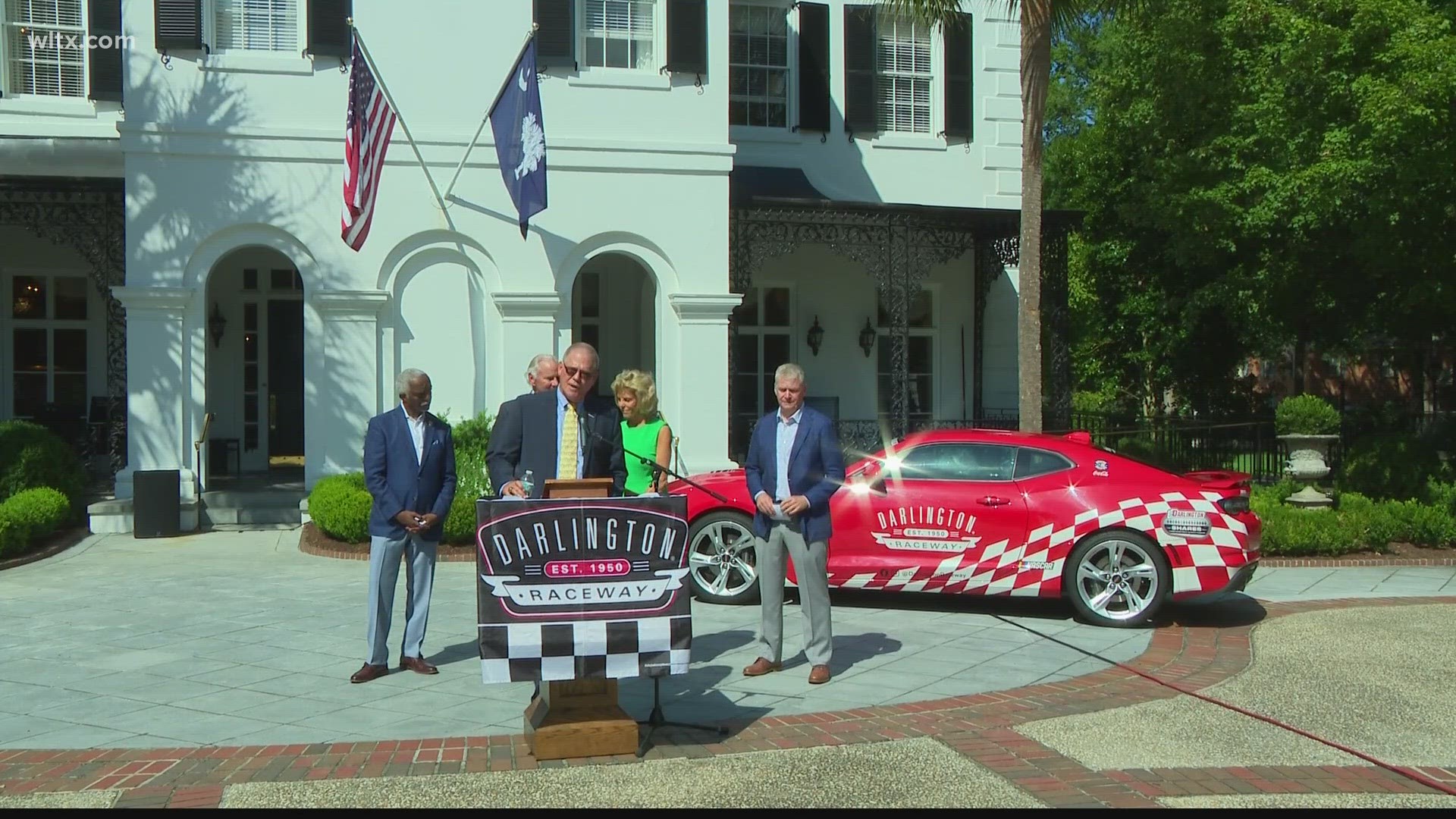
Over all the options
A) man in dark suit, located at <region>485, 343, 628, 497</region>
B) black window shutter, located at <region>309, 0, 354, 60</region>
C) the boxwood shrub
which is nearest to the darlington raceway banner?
man in dark suit, located at <region>485, 343, 628, 497</region>

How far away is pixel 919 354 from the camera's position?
2062 cm

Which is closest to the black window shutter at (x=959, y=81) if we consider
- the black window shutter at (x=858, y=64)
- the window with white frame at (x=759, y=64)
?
the black window shutter at (x=858, y=64)

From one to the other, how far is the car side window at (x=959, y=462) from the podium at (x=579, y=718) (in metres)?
4.32

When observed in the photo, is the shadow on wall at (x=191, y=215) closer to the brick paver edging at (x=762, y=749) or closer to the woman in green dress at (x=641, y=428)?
the woman in green dress at (x=641, y=428)

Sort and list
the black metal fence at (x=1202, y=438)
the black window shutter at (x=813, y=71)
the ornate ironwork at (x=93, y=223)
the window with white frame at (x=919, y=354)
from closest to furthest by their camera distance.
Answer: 1. the ornate ironwork at (x=93, y=223)
2. the black metal fence at (x=1202, y=438)
3. the black window shutter at (x=813, y=71)
4. the window with white frame at (x=919, y=354)

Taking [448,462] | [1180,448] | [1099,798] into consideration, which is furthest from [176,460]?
[1180,448]

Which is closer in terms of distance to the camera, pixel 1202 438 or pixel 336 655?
pixel 336 655

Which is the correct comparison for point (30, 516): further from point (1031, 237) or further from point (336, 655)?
point (1031, 237)

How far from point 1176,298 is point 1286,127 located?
8.15 meters

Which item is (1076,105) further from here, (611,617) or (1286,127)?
(611,617)

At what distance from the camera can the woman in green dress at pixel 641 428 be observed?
7.64 meters

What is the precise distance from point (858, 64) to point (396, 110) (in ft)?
26.9

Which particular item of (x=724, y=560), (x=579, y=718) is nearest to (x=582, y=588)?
(x=579, y=718)

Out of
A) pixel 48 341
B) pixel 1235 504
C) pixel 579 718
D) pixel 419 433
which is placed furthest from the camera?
pixel 48 341
